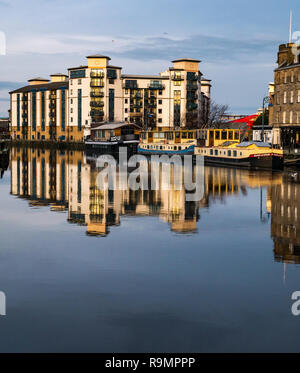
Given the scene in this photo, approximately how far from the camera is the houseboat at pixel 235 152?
51656mm

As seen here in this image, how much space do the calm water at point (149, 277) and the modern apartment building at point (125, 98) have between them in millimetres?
101788

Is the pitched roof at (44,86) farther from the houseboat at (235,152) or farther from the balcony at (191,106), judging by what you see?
the houseboat at (235,152)

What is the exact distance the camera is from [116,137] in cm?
9488

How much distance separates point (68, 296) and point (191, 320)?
2.84 meters

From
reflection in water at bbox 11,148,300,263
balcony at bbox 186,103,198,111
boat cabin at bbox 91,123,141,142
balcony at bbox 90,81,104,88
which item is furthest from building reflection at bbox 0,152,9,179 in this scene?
balcony at bbox 186,103,198,111

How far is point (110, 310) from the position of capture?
34.7ft

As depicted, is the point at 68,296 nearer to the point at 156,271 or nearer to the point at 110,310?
the point at 110,310

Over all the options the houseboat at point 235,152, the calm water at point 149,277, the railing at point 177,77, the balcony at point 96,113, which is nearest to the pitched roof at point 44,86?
the balcony at point 96,113

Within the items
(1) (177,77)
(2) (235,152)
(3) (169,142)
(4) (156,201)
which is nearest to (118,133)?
(3) (169,142)

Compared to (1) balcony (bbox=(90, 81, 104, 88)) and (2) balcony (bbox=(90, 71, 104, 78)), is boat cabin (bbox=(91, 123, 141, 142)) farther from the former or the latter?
(2) balcony (bbox=(90, 71, 104, 78))

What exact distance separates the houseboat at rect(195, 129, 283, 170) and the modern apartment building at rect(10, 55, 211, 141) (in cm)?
5377

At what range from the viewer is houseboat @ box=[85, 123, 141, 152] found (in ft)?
310
